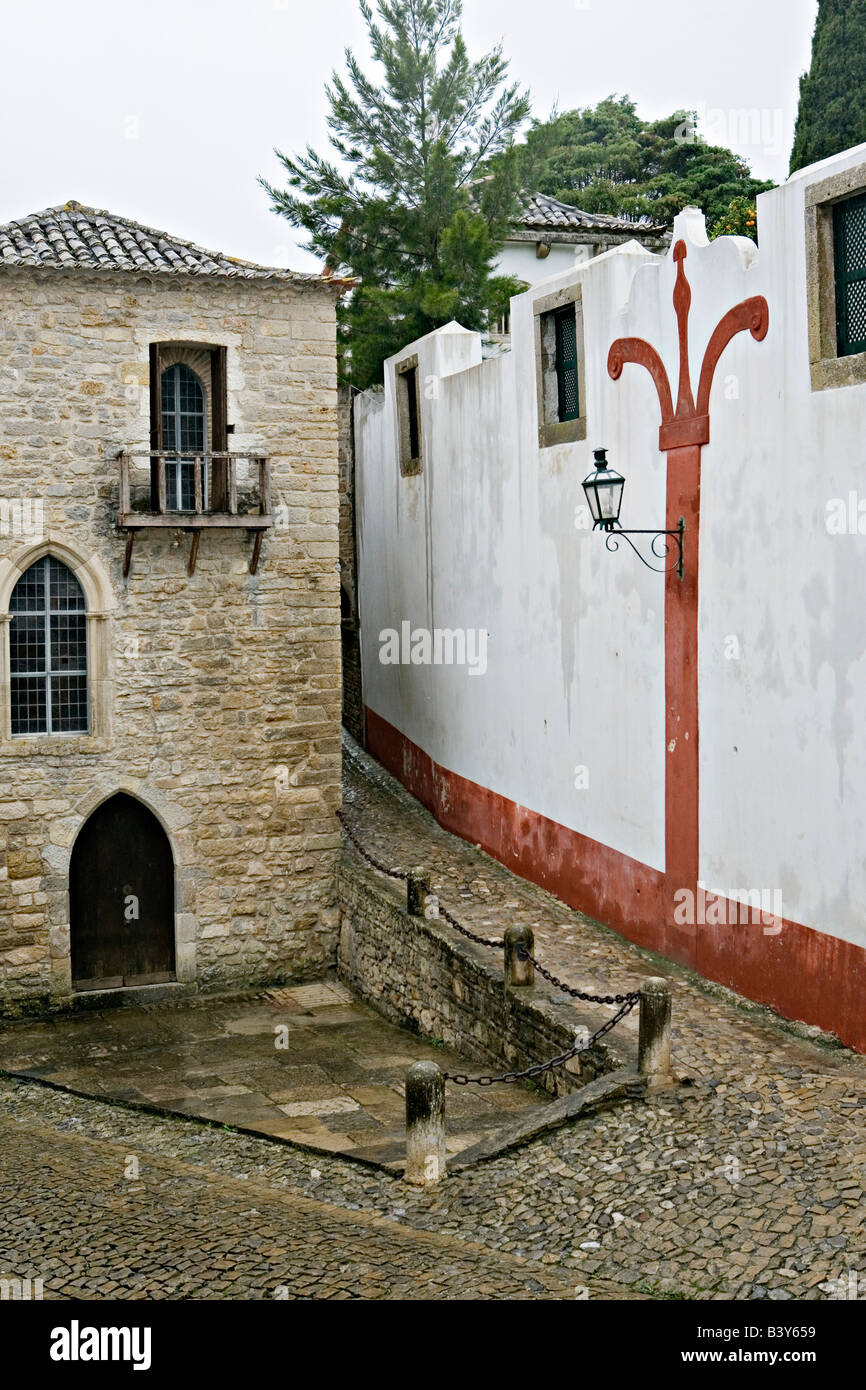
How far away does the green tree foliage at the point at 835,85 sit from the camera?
57.1ft

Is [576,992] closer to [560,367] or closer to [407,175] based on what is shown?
[560,367]

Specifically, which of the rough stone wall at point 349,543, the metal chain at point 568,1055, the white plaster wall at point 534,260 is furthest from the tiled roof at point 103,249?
the white plaster wall at point 534,260

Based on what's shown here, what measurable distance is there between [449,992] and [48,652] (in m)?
5.10

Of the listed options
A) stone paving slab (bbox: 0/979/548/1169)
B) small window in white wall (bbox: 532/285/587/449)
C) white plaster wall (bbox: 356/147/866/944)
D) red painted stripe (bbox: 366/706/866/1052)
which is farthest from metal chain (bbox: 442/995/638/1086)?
small window in white wall (bbox: 532/285/587/449)

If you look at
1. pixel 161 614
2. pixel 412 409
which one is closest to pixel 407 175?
pixel 412 409

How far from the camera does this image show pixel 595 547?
11711mm

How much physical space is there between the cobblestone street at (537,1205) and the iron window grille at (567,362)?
5.16 metres

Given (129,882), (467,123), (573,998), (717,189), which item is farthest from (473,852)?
(717,189)

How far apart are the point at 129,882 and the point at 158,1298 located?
7.69m

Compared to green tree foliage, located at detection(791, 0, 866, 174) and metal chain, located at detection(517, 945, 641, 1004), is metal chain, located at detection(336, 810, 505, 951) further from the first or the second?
green tree foliage, located at detection(791, 0, 866, 174)

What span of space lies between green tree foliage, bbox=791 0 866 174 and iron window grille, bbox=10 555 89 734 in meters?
10.5

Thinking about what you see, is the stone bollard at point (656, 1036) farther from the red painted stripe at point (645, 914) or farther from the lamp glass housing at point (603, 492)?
the lamp glass housing at point (603, 492)

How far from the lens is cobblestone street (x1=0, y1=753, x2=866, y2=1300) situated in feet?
21.1

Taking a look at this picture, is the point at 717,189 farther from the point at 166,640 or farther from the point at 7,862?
the point at 7,862
